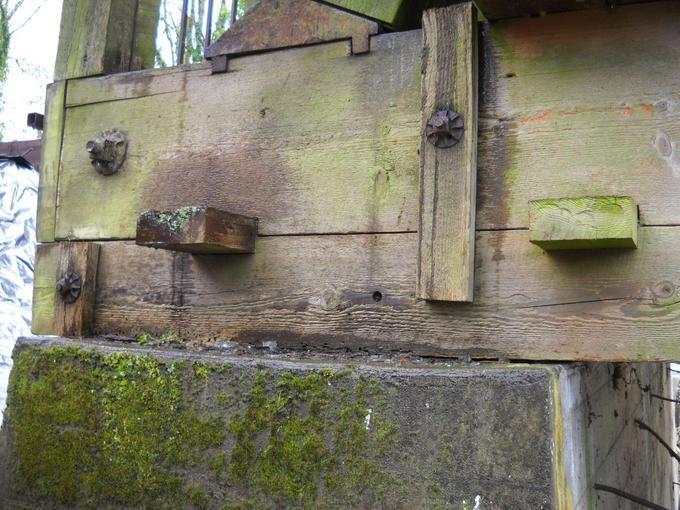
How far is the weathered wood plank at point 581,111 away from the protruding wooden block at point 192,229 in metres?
0.77

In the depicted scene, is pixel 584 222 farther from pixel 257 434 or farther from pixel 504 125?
pixel 257 434

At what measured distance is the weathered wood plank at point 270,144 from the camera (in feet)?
6.66

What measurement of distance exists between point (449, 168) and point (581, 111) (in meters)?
0.38

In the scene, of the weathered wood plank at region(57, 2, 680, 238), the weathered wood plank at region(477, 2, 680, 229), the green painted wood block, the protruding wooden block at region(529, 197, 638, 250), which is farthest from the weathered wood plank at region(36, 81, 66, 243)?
the protruding wooden block at region(529, 197, 638, 250)

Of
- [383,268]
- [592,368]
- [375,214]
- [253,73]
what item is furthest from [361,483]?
[253,73]

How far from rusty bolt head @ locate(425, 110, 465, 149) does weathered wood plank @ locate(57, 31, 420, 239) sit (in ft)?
0.39

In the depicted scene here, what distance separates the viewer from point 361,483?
1704 mm

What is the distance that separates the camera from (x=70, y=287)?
248cm

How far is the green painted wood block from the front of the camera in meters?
2.05

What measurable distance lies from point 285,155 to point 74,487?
1.24m

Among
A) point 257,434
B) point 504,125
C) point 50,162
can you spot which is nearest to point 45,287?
point 50,162

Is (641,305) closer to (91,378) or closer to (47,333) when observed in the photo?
(91,378)

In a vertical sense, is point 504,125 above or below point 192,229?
above

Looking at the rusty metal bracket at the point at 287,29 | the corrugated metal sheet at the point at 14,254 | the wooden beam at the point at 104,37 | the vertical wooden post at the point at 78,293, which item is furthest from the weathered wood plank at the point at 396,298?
the corrugated metal sheet at the point at 14,254
